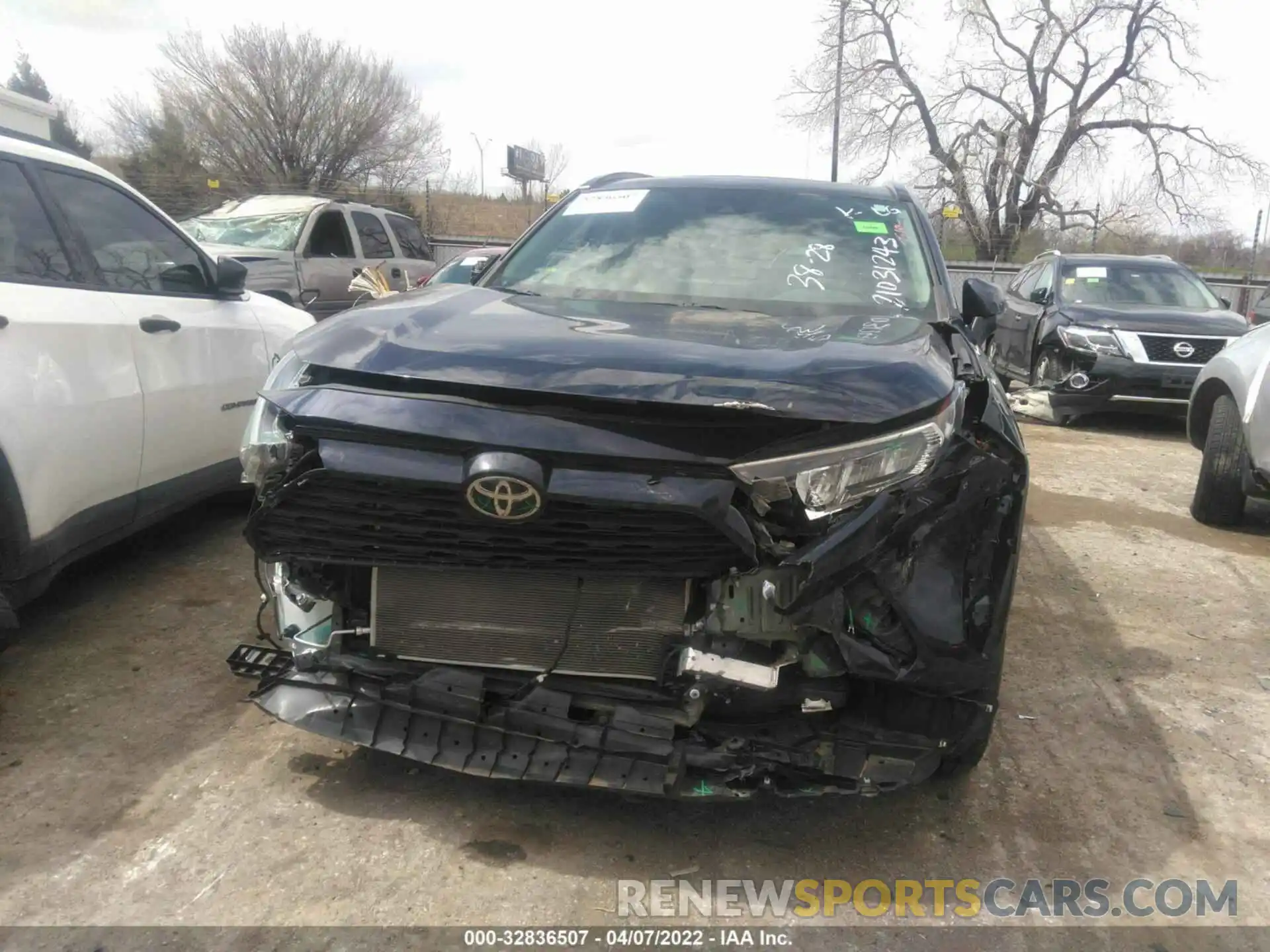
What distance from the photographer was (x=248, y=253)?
28.8ft

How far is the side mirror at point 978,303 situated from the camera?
330 cm

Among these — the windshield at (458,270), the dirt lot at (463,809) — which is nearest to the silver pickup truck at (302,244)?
the windshield at (458,270)

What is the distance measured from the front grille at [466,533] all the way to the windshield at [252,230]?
798 cm

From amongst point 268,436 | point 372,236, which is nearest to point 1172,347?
point 268,436

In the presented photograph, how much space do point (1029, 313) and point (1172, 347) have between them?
1.78 meters

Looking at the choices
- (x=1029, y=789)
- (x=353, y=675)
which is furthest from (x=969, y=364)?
(x=353, y=675)

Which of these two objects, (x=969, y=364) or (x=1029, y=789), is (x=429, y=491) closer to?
(x=969, y=364)

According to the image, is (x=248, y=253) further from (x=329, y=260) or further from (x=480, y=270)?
(x=480, y=270)

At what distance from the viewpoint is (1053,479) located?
6559mm

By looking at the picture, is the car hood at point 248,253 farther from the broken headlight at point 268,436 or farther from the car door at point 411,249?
the broken headlight at point 268,436

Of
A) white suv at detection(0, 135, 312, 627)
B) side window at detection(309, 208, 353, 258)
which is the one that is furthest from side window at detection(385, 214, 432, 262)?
white suv at detection(0, 135, 312, 627)

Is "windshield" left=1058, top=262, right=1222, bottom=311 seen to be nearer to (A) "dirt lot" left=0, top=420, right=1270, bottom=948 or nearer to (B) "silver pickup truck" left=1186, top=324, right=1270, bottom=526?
(B) "silver pickup truck" left=1186, top=324, right=1270, bottom=526

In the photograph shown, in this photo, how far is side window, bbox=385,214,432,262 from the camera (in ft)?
39.8

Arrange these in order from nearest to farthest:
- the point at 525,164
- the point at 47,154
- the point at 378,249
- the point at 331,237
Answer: the point at 47,154
the point at 331,237
the point at 378,249
the point at 525,164
